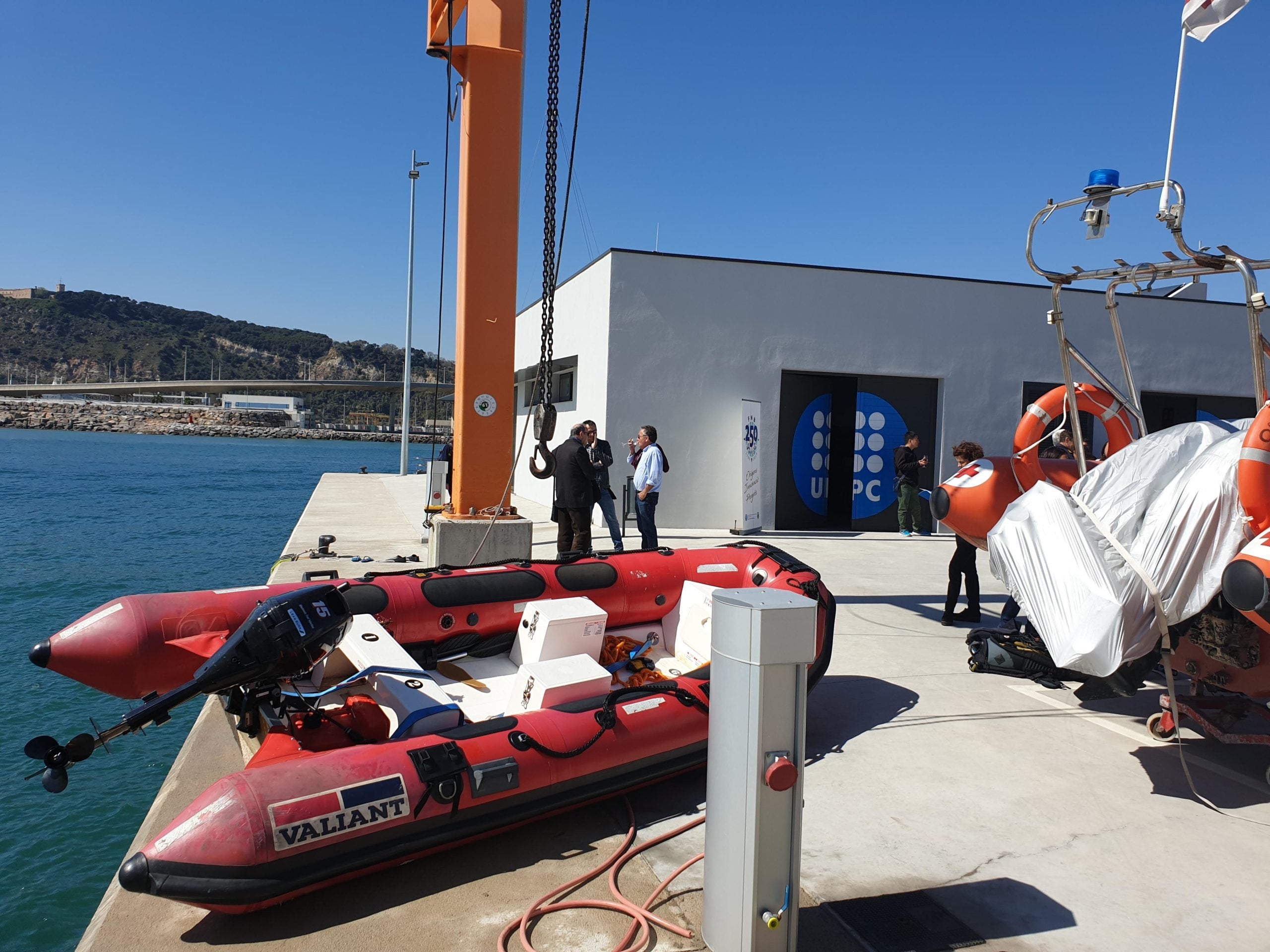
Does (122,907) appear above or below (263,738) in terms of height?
below

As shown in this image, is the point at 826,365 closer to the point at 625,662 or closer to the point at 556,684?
the point at 625,662

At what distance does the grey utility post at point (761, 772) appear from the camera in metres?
2.48

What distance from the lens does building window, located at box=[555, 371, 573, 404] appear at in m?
15.9

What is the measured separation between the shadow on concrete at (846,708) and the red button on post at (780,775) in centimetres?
189

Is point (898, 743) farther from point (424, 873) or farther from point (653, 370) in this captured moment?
point (653, 370)

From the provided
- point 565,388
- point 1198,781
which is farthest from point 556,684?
point 565,388

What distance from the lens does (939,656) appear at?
6336 millimetres

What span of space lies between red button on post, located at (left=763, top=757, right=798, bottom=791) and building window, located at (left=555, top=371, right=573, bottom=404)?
13275mm

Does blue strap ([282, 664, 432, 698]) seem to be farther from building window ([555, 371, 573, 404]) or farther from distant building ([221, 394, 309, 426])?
distant building ([221, 394, 309, 426])

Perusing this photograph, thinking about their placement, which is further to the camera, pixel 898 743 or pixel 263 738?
pixel 898 743

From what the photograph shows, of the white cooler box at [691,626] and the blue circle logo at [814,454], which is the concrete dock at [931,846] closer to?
the white cooler box at [691,626]

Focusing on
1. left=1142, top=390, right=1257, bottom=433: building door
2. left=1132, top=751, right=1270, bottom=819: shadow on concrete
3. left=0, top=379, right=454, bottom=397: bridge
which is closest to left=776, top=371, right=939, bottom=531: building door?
left=1142, top=390, right=1257, bottom=433: building door

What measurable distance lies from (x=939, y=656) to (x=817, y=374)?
855 cm

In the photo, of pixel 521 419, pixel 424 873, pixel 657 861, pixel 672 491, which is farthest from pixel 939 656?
pixel 521 419
